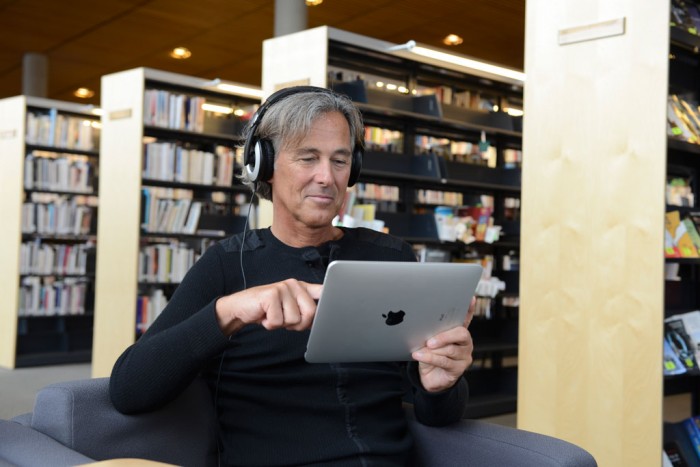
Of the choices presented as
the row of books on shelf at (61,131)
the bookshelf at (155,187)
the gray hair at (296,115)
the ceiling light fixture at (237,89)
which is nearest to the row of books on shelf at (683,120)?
the gray hair at (296,115)

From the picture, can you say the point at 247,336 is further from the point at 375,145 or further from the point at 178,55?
the point at 178,55

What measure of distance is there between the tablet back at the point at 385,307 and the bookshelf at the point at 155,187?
5.07 m

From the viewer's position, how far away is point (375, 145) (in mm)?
5727

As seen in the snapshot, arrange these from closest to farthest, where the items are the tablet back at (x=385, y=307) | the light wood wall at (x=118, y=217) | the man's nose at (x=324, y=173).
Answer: the tablet back at (x=385, y=307) → the man's nose at (x=324, y=173) → the light wood wall at (x=118, y=217)

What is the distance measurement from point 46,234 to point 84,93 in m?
8.42

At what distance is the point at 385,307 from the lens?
1374 mm

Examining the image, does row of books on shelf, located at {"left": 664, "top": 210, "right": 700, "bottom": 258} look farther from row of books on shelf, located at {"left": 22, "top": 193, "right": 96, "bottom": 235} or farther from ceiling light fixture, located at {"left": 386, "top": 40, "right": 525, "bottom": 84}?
row of books on shelf, located at {"left": 22, "top": 193, "right": 96, "bottom": 235}

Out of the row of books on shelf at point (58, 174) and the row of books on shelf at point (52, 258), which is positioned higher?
the row of books on shelf at point (58, 174)

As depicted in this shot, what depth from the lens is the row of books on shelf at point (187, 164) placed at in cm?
667

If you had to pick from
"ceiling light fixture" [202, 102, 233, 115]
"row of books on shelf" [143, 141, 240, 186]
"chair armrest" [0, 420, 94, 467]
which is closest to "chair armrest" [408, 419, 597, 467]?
"chair armrest" [0, 420, 94, 467]

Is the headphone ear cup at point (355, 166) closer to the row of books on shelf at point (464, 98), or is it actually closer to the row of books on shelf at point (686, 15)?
the row of books on shelf at point (686, 15)

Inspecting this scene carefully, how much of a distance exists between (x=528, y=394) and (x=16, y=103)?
555cm

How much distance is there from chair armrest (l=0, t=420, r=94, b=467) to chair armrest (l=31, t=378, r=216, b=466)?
47mm

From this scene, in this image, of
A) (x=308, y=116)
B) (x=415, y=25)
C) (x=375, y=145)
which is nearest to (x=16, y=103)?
(x=375, y=145)
